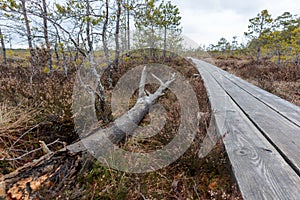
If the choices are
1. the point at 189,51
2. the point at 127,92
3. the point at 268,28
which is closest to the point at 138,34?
the point at 268,28

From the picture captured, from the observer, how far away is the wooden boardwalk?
82 centimetres

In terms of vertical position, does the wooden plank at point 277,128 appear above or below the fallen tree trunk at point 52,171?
above

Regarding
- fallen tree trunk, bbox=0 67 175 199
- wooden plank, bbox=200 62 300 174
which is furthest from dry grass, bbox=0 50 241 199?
wooden plank, bbox=200 62 300 174

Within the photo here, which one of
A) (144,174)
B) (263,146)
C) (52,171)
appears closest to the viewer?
(263,146)

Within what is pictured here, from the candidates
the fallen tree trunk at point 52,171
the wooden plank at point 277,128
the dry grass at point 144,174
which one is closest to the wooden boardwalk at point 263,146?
the wooden plank at point 277,128

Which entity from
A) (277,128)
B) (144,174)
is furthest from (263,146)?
(144,174)

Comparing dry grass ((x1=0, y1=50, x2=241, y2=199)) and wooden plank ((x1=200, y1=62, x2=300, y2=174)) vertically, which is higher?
wooden plank ((x1=200, y1=62, x2=300, y2=174))

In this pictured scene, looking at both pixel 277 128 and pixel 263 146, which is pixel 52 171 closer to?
pixel 263 146

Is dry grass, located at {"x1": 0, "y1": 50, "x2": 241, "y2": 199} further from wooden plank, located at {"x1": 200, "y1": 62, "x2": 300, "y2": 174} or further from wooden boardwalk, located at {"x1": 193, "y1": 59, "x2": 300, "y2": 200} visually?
wooden plank, located at {"x1": 200, "y1": 62, "x2": 300, "y2": 174}

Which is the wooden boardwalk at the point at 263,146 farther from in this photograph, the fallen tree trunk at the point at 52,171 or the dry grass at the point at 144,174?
the fallen tree trunk at the point at 52,171

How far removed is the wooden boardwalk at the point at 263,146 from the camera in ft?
2.70

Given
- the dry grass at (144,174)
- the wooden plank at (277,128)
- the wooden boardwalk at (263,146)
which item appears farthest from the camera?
the dry grass at (144,174)

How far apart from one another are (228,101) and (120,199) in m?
1.90

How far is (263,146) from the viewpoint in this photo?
1157 millimetres
